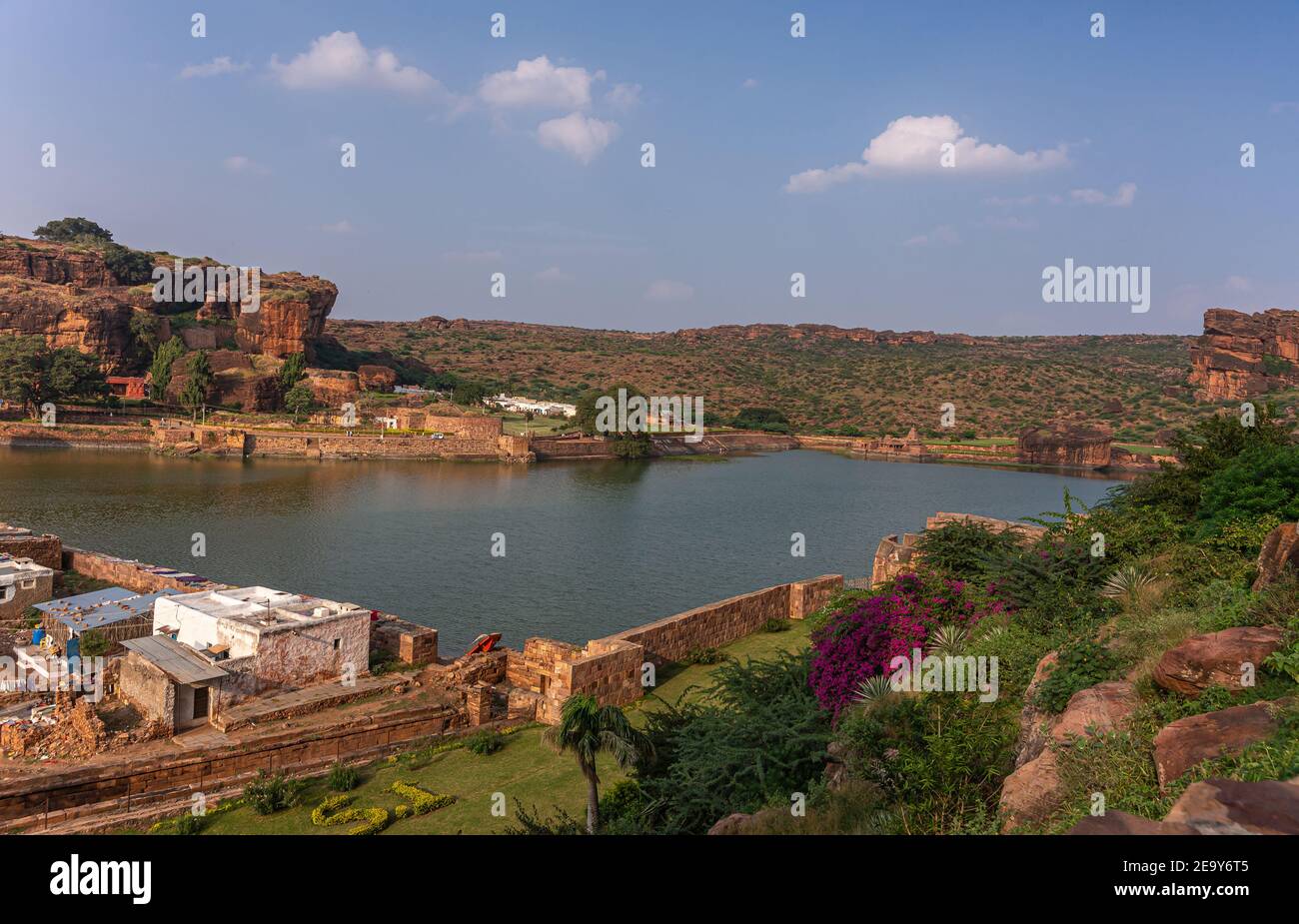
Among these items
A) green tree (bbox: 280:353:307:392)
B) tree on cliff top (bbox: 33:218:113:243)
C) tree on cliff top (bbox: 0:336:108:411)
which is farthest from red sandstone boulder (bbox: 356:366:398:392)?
tree on cliff top (bbox: 33:218:113:243)

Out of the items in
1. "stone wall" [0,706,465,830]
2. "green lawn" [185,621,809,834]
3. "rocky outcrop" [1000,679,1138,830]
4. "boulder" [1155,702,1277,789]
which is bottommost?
"green lawn" [185,621,809,834]

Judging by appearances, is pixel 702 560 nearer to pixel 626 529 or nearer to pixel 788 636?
pixel 626 529

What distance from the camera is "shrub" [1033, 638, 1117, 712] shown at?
21.3ft

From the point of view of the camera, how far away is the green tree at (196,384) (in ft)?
187

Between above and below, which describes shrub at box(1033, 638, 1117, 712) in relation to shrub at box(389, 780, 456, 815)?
above

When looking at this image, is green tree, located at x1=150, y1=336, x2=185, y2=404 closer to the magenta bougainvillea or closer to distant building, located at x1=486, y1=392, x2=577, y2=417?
distant building, located at x1=486, y1=392, x2=577, y2=417

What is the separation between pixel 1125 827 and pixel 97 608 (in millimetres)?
16640

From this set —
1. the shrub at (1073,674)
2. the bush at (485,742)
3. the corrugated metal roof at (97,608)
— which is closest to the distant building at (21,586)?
the corrugated metal roof at (97,608)

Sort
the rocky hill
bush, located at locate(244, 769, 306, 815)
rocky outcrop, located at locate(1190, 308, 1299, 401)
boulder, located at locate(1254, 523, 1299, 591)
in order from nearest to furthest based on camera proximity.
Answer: boulder, located at locate(1254, 523, 1299, 591)
bush, located at locate(244, 769, 306, 815)
rocky outcrop, located at locate(1190, 308, 1299, 401)
the rocky hill

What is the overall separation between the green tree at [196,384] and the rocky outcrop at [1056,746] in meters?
61.4

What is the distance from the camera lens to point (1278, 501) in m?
10.1

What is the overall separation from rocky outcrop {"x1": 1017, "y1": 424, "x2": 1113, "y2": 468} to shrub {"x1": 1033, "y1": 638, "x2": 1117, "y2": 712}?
65.6m
